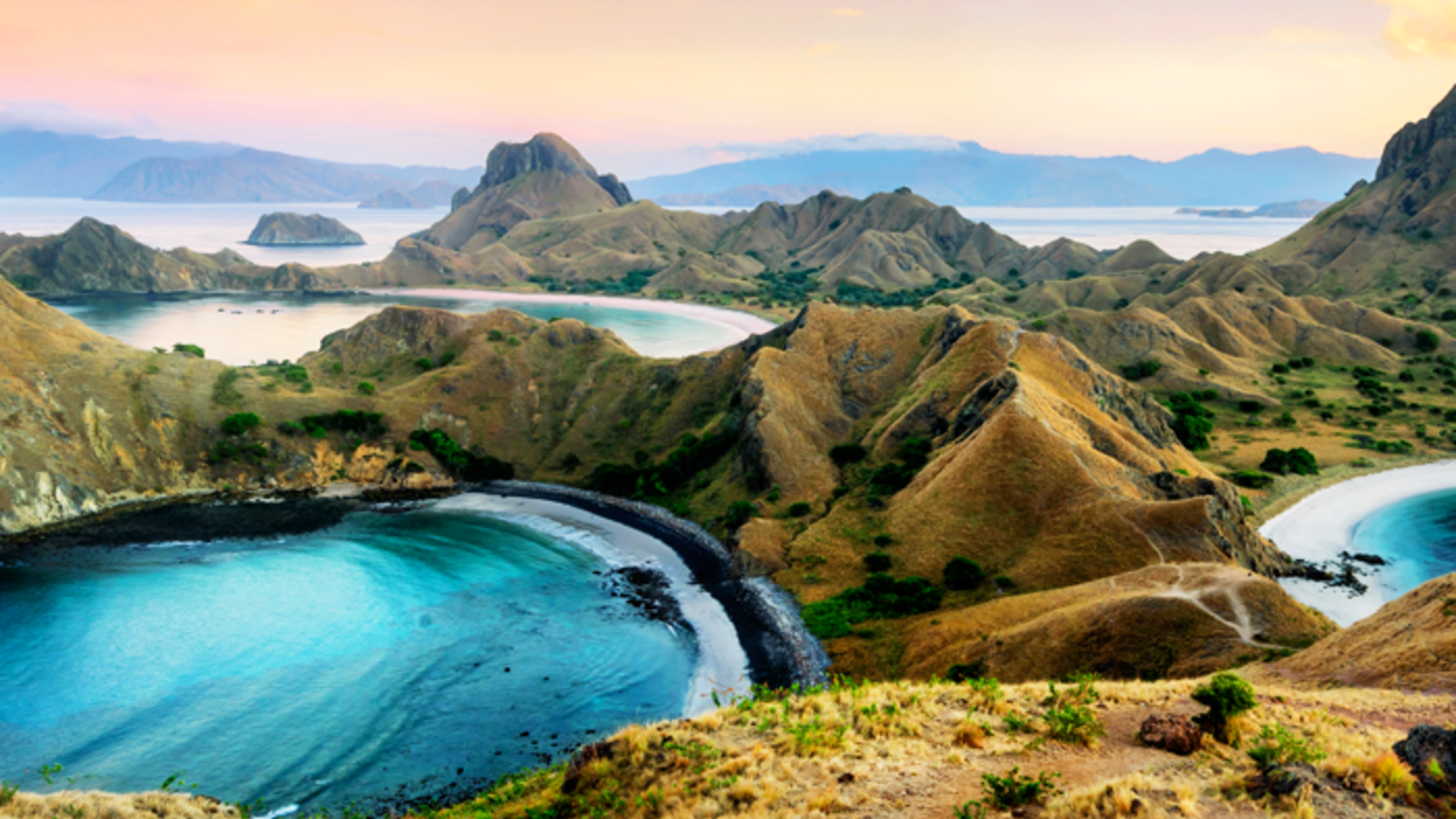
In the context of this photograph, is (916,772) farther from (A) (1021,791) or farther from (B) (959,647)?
(B) (959,647)

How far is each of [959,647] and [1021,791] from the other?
2893 cm

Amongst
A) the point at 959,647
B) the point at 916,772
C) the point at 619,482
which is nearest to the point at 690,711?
the point at 959,647

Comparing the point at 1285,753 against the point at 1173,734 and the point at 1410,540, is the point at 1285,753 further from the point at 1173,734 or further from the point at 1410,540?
the point at 1410,540

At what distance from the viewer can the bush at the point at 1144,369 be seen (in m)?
119

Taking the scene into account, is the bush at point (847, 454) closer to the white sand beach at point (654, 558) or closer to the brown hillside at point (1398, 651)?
the white sand beach at point (654, 558)

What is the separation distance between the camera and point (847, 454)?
77.6 metres

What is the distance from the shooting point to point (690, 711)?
47.2m

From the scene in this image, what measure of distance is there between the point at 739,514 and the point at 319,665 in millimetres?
36452

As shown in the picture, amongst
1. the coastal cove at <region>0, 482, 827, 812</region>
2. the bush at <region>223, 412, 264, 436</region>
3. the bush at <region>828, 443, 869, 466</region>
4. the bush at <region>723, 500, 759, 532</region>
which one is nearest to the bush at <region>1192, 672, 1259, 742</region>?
the coastal cove at <region>0, 482, 827, 812</region>

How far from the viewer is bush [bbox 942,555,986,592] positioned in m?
54.6

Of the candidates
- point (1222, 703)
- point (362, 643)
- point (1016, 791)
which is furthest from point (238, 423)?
point (1222, 703)

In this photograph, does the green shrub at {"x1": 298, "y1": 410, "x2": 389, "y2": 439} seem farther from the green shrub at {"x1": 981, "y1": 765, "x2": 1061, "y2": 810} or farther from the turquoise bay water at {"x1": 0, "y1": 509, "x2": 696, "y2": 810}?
the green shrub at {"x1": 981, "y1": 765, "x2": 1061, "y2": 810}

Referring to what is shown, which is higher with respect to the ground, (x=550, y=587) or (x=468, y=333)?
(x=468, y=333)

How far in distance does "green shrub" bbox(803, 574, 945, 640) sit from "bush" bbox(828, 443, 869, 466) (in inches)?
852
